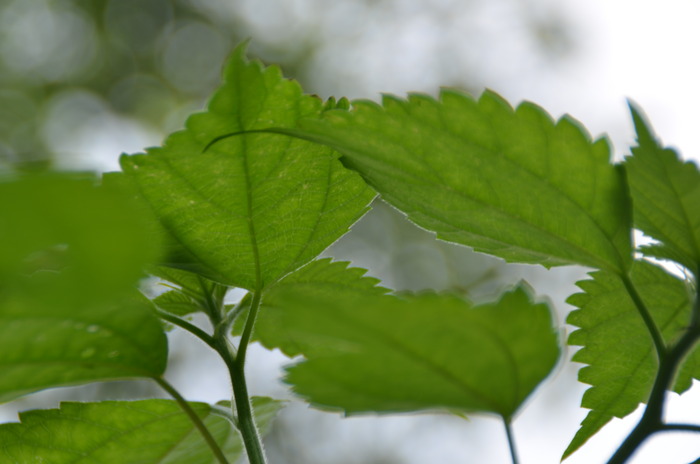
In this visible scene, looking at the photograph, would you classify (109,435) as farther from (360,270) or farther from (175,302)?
(360,270)

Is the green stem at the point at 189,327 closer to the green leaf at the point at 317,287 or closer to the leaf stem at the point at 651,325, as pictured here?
the green leaf at the point at 317,287

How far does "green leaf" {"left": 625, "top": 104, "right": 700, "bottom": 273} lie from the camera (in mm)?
421

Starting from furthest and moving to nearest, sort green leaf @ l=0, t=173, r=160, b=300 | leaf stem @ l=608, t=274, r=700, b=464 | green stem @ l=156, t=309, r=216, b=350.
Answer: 1. green stem @ l=156, t=309, r=216, b=350
2. leaf stem @ l=608, t=274, r=700, b=464
3. green leaf @ l=0, t=173, r=160, b=300

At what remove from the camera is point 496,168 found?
0.43 metres

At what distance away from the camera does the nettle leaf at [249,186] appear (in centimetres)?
44

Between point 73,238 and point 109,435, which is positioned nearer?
point 73,238

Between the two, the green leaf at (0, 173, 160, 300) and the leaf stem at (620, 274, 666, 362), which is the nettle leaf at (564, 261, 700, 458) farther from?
the green leaf at (0, 173, 160, 300)

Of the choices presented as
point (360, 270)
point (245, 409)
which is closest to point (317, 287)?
point (360, 270)

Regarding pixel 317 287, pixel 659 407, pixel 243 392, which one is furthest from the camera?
pixel 317 287

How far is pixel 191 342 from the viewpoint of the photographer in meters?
5.49

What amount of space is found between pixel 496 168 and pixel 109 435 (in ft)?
1.13

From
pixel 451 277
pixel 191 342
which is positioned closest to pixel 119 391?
pixel 191 342

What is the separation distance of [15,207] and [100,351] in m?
0.23

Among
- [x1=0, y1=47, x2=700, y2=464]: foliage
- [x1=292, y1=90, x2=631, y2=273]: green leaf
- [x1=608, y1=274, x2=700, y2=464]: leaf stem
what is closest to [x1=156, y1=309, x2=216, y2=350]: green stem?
[x1=0, y1=47, x2=700, y2=464]: foliage
